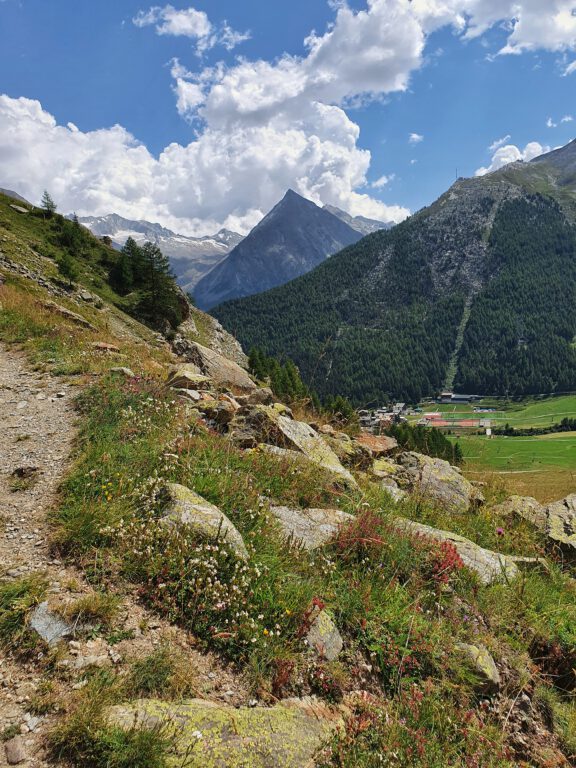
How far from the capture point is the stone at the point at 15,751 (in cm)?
291

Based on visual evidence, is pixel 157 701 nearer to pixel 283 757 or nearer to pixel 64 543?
pixel 283 757

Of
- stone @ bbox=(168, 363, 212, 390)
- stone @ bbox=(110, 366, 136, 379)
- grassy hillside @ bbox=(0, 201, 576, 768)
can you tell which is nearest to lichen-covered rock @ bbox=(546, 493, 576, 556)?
grassy hillside @ bbox=(0, 201, 576, 768)

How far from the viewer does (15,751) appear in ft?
9.66

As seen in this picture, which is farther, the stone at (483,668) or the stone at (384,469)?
the stone at (384,469)

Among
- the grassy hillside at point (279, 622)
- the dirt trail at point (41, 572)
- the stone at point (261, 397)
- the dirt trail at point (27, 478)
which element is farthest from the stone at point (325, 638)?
the stone at point (261, 397)

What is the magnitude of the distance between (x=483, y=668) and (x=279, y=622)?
8.52 feet

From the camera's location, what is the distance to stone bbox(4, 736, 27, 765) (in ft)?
9.54

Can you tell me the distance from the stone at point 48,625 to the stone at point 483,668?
463 cm

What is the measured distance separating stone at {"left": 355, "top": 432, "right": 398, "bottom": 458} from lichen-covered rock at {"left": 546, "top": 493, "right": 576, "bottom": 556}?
573cm

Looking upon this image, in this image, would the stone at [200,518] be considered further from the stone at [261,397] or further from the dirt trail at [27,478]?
the stone at [261,397]

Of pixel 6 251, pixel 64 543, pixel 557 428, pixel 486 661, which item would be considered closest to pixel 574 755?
pixel 486 661

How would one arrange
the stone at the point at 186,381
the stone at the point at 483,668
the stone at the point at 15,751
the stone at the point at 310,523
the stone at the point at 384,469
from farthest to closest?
the stone at the point at 186,381 < the stone at the point at 384,469 < the stone at the point at 310,523 < the stone at the point at 483,668 < the stone at the point at 15,751

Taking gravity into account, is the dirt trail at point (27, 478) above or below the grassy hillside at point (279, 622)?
above

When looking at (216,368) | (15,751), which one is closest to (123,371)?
(15,751)
